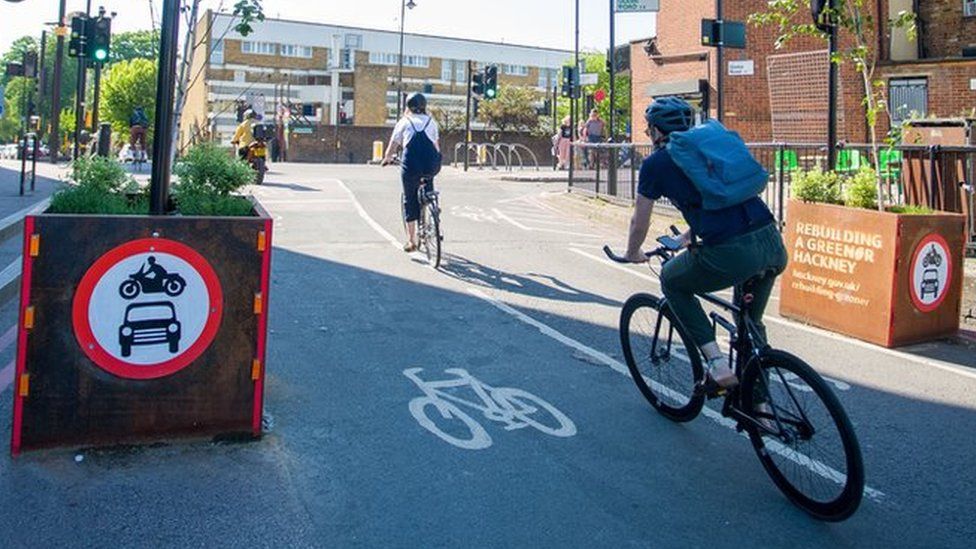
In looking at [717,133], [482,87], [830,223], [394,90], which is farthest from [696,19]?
[394,90]

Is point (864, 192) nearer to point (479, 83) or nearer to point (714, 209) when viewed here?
point (714, 209)

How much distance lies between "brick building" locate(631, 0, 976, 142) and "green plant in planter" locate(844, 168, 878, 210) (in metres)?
14.4

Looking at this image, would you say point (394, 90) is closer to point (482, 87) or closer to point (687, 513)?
point (482, 87)

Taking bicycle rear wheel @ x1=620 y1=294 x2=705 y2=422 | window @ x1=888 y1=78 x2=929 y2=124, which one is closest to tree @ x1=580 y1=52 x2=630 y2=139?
window @ x1=888 y1=78 x2=929 y2=124

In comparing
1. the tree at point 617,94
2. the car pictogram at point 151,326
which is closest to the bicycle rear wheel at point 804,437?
the car pictogram at point 151,326

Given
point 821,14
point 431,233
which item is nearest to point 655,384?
point 431,233

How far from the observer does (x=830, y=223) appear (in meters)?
7.91

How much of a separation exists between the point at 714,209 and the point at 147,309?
2.88 meters

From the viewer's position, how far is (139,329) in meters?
4.41

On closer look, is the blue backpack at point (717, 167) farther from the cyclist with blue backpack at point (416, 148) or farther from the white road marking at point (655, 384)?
the cyclist with blue backpack at point (416, 148)

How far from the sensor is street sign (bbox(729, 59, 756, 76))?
25.3m

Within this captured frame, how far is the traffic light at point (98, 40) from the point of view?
66.3ft

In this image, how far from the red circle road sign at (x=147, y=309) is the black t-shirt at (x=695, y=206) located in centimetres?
229

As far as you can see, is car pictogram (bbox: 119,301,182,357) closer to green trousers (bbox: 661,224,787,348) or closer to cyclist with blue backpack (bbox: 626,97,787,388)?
cyclist with blue backpack (bbox: 626,97,787,388)
